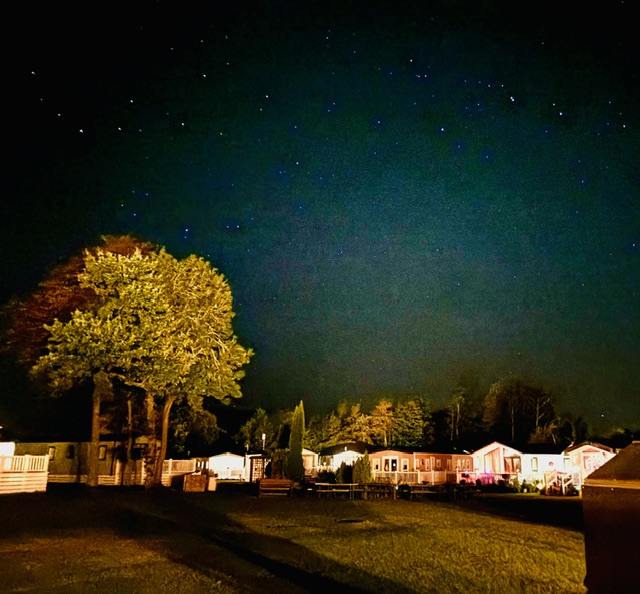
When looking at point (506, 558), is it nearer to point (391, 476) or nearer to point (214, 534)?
point (214, 534)

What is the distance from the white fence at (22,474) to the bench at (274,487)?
10932 mm

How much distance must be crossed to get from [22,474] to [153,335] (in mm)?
9831

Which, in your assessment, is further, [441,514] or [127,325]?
[127,325]

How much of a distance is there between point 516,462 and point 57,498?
4156 cm

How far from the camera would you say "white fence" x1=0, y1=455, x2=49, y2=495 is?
2951cm

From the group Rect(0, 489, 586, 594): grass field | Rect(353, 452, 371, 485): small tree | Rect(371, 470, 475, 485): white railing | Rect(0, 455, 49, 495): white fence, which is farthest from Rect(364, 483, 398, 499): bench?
Rect(0, 455, 49, 495): white fence

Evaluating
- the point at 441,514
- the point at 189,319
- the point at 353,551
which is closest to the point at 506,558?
the point at 353,551

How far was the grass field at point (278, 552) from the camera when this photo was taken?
9.09 metres

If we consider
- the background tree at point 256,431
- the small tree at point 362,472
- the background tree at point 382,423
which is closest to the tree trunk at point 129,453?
the small tree at point 362,472

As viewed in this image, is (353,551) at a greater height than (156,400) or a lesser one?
lesser

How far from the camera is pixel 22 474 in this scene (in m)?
30.4

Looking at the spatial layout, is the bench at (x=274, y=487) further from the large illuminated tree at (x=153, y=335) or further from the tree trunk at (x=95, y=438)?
the tree trunk at (x=95, y=438)

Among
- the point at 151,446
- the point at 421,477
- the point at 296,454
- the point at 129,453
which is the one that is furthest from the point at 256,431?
the point at 151,446

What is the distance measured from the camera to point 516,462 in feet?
184
